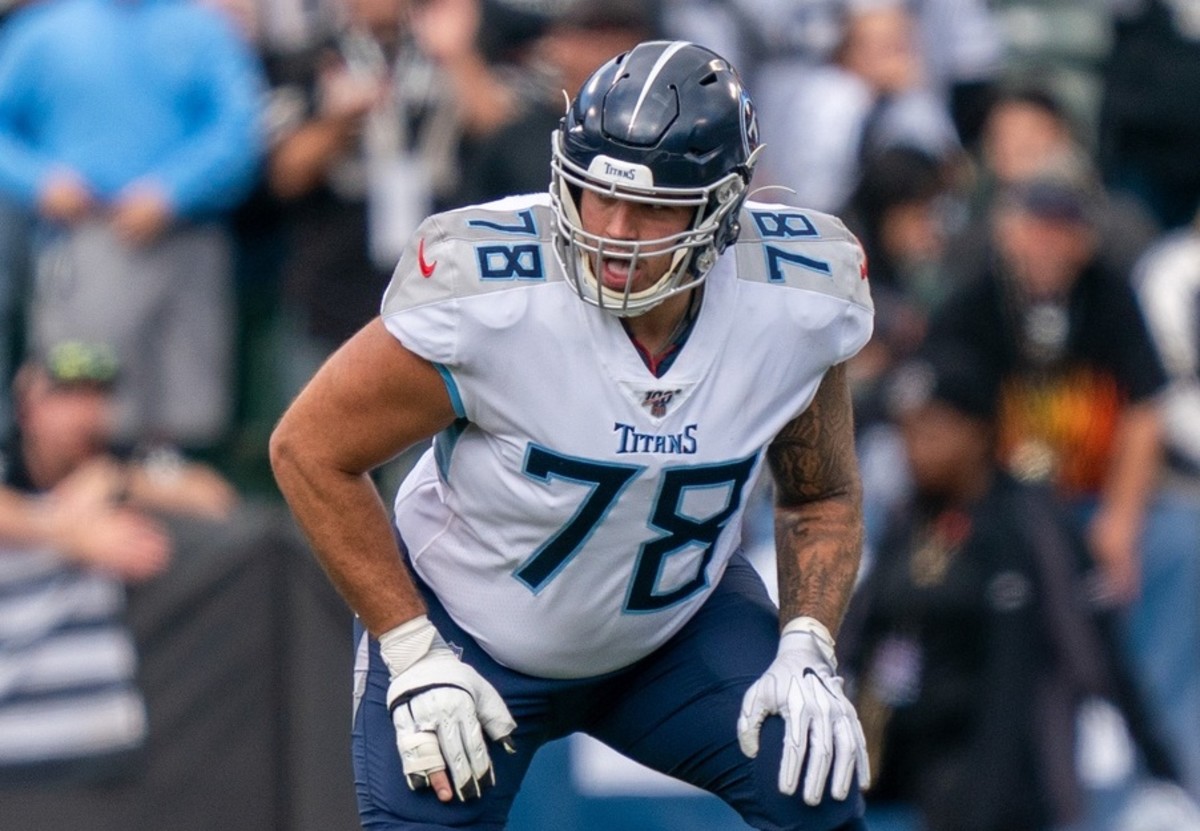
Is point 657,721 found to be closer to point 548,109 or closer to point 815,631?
point 815,631

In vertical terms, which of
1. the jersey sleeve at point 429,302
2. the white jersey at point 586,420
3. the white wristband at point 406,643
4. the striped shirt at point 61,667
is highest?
the jersey sleeve at point 429,302

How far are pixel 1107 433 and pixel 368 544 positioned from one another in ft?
13.7

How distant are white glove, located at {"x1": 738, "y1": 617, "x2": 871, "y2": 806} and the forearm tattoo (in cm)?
17

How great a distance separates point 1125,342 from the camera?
7824 mm

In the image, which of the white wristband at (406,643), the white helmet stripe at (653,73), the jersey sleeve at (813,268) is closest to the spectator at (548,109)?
the jersey sleeve at (813,268)

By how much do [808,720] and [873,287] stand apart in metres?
4.13

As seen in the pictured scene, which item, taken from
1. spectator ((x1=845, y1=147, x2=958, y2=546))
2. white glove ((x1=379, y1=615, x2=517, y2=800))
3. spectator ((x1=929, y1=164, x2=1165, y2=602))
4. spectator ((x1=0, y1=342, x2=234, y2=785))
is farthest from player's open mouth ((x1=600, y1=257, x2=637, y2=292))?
spectator ((x1=845, y1=147, x2=958, y2=546))

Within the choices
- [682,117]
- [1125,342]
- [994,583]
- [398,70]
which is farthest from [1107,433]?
[682,117]

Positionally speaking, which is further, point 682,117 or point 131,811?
point 131,811

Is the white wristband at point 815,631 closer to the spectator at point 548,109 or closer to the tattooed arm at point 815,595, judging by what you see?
the tattooed arm at point 815,595

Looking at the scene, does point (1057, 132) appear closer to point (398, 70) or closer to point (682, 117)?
point (398, 70)

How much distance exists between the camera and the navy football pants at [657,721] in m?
4.32

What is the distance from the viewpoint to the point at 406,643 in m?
4.30

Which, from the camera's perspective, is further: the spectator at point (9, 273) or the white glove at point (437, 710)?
the spectator at point (9, 273)
